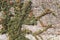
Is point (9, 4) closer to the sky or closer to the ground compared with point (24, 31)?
closer to the sky

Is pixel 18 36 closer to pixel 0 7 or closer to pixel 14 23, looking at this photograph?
pixel 14 23

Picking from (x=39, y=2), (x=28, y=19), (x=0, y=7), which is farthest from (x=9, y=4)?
(x=39, y=2)

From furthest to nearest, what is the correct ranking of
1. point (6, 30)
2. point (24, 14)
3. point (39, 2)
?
point (39, 2), point (6, 30), point (24, 14)

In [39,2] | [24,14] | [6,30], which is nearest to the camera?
[24,14]

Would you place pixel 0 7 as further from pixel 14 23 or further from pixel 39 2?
pixel 39 2

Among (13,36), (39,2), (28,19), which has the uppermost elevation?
(28,19)

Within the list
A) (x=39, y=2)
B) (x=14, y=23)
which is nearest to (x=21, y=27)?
(x=14, y=23)

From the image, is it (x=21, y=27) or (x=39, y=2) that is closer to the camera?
(x=21, y=27)

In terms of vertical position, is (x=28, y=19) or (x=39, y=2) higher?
Answer: (x=28, y=19)

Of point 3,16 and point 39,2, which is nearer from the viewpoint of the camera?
point 3,16
